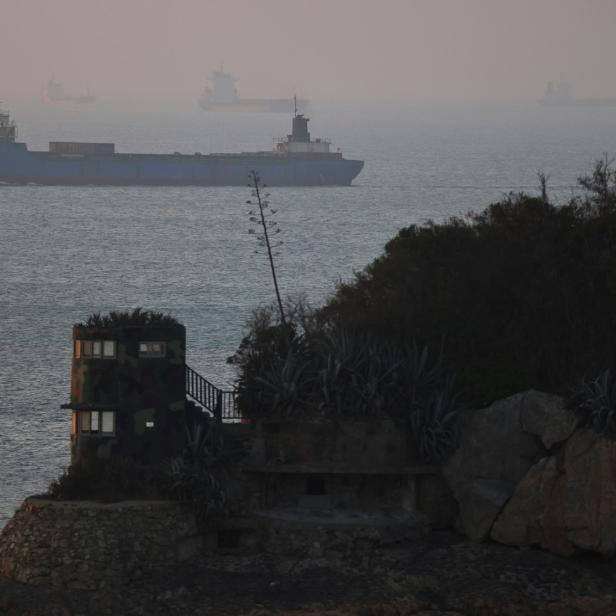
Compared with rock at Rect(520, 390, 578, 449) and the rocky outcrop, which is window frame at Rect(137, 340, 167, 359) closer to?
the rocky outcrop

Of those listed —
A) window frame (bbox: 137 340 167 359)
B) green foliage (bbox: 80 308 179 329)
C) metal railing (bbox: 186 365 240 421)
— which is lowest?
metal railing (bbox: 186 365 240 421)

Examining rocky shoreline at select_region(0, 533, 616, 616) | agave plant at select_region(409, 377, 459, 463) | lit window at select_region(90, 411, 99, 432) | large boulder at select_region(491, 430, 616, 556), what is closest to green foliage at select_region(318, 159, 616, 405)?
agave plant at select_region(409, 377, 459, 463)

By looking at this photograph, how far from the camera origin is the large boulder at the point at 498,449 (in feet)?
165

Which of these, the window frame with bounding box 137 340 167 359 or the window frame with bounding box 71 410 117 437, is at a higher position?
the window frame with bounding box 137 340 167 359

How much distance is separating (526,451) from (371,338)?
4.77 metres

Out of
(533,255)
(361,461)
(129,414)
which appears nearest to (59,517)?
(129,414)

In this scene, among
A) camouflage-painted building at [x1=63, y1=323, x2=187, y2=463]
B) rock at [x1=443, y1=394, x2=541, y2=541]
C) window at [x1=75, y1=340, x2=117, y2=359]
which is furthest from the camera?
window at [x1=75, y1=340, x2=117, y2=359]

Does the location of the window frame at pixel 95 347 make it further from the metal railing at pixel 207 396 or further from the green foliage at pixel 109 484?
the green foliage at pixel 109 484

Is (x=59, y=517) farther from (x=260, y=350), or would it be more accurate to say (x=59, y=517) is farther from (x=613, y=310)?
(x=613, y=310)

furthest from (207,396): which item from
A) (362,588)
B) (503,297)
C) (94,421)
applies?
(503,297)

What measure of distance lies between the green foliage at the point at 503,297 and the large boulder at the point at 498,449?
0.92 meters

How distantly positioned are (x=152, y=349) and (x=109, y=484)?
10.9 feet

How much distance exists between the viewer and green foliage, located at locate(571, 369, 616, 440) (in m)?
49.7

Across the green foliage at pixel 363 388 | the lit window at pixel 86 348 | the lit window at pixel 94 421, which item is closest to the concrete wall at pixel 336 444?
the green foliage at pixel 363 388
